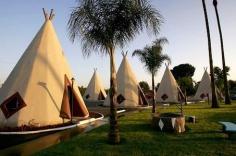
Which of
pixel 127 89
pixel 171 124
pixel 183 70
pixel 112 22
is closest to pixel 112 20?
pixel 112 22

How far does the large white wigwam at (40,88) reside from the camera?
14.6 meters

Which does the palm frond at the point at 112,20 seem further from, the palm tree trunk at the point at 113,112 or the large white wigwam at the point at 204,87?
the large white wigwam at the point at 204,87

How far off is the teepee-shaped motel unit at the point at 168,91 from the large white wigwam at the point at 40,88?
22.6m

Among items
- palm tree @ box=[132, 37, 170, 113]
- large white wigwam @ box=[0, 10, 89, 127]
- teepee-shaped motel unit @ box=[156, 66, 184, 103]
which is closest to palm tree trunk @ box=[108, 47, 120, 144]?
large white wigwam @ box=[0, 10, 89, 127]

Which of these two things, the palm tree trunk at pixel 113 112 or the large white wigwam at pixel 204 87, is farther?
the large white wigwam at pixel 204 87

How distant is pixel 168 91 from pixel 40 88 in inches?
1015

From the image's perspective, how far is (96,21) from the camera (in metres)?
10.4

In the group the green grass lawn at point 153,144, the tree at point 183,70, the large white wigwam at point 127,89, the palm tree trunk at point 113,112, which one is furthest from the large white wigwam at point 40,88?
the tree at point 183,70

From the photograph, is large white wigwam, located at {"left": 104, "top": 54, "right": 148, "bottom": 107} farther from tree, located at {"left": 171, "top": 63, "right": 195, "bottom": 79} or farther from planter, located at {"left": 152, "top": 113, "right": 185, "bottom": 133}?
tree, located at {"left": 171, "top": 63, "right": 195, "bottom": 79}

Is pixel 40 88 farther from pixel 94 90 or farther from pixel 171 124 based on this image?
pixel 94 90

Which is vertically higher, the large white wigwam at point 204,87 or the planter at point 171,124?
the large white wigwam at point 204,87

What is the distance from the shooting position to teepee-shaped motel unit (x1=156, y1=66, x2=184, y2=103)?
38.5m

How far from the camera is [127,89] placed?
3178cm

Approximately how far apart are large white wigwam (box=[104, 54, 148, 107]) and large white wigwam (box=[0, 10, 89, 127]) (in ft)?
46.6
